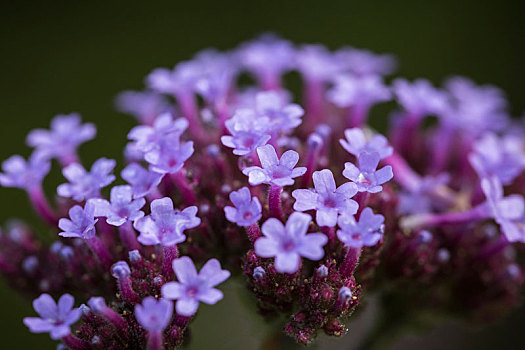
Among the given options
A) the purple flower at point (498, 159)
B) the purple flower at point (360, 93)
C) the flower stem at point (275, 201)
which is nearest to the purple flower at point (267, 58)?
the purple flower at point (360, 93)

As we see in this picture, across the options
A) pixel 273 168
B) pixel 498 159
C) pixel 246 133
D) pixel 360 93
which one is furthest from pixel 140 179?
pixel 498 159

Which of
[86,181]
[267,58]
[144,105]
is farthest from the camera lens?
[144,105]

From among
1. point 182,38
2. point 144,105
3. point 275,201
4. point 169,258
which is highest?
point 275,201

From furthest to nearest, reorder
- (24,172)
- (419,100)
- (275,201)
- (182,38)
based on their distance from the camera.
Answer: (182,38) < (419,100) < (24,172) < (275,201)

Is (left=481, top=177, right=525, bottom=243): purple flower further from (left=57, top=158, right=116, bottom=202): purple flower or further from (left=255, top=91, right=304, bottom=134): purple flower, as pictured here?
(left=57, top=158, right=116, bottom=202): purple flower

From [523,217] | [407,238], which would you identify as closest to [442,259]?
[407,238]

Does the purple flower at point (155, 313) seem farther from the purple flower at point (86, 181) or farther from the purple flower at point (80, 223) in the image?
the purple flower at point (86, 181)

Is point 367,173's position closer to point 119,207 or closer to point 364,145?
point 364,145
